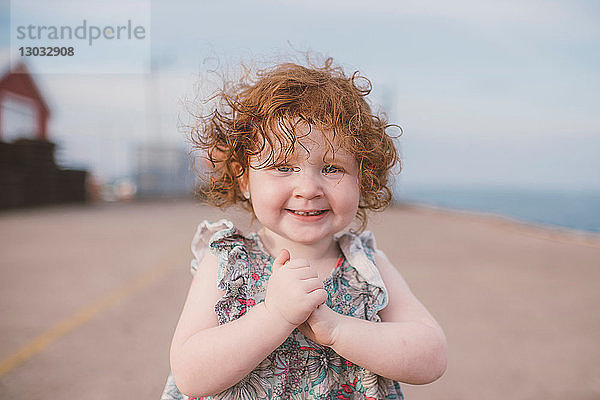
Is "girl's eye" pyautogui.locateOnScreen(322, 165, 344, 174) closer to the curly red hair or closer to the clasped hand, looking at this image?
the curly red hair

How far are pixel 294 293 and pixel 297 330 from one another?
0.27 m

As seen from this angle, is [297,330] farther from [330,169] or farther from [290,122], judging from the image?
[290,122]

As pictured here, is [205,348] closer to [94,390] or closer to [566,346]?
[94,390]

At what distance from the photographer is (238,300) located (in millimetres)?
1455

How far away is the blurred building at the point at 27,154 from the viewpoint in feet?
46.8

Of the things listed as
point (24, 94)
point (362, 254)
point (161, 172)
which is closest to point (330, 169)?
point (362, 254)

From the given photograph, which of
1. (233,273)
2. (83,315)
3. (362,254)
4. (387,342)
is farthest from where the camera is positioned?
(83,315)

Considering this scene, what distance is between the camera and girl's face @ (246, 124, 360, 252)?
4.63 feet

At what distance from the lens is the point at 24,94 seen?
65.1ft

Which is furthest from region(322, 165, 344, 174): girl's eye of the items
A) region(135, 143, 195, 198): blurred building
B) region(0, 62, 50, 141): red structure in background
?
region(135, 143, 195, 198): blurred building

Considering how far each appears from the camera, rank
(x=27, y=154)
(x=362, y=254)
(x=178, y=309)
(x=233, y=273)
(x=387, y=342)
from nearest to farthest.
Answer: (x=387, y=342) < (x=233, y=273) < (x=362, y=254) < (x=178, y=309) < (x=27, y=154)

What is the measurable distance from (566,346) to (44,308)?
3783 mm

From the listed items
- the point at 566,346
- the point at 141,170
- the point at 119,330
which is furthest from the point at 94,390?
the point at 141,170

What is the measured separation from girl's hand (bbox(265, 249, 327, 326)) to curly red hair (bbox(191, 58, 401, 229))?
0.28m
